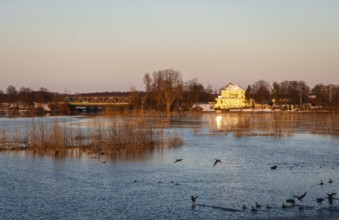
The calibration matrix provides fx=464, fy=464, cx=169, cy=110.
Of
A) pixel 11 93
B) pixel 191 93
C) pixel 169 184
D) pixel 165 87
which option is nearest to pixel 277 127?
pixel 169 184

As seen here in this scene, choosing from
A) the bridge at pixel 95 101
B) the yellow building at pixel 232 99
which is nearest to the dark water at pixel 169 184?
the bridge at pixel 95 101

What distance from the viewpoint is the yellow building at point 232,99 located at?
128375 mm

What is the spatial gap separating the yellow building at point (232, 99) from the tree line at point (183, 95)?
2031mm

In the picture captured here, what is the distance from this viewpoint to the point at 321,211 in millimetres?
12898

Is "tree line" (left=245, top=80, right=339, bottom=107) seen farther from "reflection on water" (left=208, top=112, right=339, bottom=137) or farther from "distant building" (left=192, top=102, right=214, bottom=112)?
"reflection on water" (left=208, top=112, right=339, bottom=137)

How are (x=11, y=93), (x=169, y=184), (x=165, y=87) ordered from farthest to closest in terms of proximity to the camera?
(x=11, y=93), (x=165, y=87), (x=169, y=184)

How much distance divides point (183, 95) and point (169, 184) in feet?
352

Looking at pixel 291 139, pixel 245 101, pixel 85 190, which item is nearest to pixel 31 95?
pixel 245 101

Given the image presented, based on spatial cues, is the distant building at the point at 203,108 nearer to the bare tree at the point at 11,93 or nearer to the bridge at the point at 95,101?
the bridge at the point at 95,101

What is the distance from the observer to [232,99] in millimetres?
130875

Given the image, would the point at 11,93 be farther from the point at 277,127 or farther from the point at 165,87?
the point at 277,127

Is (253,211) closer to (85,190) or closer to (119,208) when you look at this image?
(119,208)

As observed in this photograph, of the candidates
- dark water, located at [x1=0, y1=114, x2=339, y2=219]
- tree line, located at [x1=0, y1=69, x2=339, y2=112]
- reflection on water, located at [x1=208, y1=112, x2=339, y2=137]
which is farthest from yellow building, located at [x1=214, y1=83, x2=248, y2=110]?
dark water, located at [x1=0, y1=114, x2=339, y2=219]

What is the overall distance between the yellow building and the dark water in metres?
101
